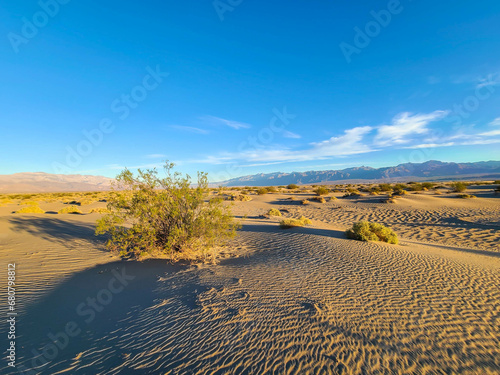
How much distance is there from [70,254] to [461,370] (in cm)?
993

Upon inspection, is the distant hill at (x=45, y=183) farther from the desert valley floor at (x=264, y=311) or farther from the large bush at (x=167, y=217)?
the desert valley floor at (x=264, y=311)

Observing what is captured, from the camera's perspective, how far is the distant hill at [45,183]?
97.9 metres

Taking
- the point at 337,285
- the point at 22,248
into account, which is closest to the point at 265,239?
the point at 337,285

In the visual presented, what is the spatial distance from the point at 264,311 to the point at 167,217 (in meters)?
4.24

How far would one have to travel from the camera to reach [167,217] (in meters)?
6.64

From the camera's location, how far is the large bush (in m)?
6.36

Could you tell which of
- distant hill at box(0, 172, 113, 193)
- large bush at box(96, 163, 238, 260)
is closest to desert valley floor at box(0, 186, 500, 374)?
large bush at box(96, 163, 238, 260)

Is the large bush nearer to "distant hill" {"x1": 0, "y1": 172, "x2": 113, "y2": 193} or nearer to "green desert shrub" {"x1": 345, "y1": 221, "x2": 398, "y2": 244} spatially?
"green desert shrub" {"x1": 345, "y1": 221, "x2": 398, "y2": 244}

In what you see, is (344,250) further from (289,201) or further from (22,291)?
(289,201)

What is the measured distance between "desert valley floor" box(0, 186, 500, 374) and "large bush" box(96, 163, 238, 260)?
67cm

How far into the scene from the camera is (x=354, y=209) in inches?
707

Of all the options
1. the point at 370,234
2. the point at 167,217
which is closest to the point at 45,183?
the point at 167,217

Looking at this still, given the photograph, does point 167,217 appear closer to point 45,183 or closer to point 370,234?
point 370,234

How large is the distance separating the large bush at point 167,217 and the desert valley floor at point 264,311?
674 mm
